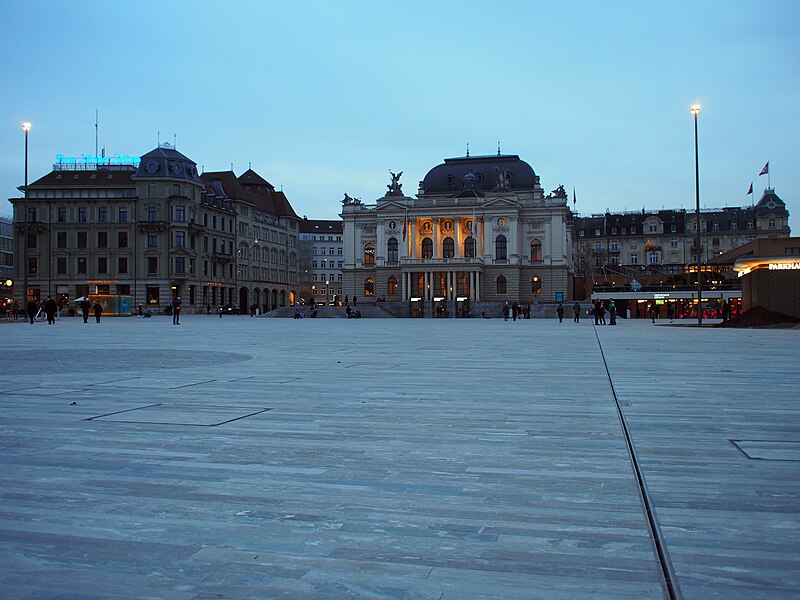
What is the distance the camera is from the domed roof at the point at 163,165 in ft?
283

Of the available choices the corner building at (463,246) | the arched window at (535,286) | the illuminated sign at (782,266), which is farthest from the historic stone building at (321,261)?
the illuminated sign at (782,266)

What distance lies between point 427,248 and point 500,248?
30.9 ft

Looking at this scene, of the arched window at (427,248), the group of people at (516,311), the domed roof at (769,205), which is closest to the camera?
the group of people at (516,311)

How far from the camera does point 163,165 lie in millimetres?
86375

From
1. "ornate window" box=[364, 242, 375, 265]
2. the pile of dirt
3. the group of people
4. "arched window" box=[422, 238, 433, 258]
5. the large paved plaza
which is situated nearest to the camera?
the large paved plaza

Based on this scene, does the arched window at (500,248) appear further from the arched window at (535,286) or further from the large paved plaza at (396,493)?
the large paved plaza at (396,493)

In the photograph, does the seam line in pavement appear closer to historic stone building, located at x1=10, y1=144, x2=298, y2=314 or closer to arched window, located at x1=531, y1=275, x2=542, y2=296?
historic stone building, located at x1=10, y1=144, x2=298, y2=314

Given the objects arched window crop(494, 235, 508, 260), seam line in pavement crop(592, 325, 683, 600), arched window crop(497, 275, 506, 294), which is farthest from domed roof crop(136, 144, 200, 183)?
seam line in pavement crop(592, 325, 683, 600)

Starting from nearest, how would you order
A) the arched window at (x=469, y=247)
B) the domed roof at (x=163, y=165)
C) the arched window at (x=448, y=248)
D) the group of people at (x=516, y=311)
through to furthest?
the group of people at (x=516, y=311) < the domed roof at (x=163, y=165) < the arched window at (x=469, y=247) < the arched window at (x=448, y=248)

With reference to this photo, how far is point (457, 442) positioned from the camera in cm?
661

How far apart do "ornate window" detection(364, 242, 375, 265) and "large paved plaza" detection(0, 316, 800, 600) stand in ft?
293

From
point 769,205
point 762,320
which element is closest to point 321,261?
point 769,205

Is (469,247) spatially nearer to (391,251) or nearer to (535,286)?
(535,286)

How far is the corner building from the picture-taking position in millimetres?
93188
